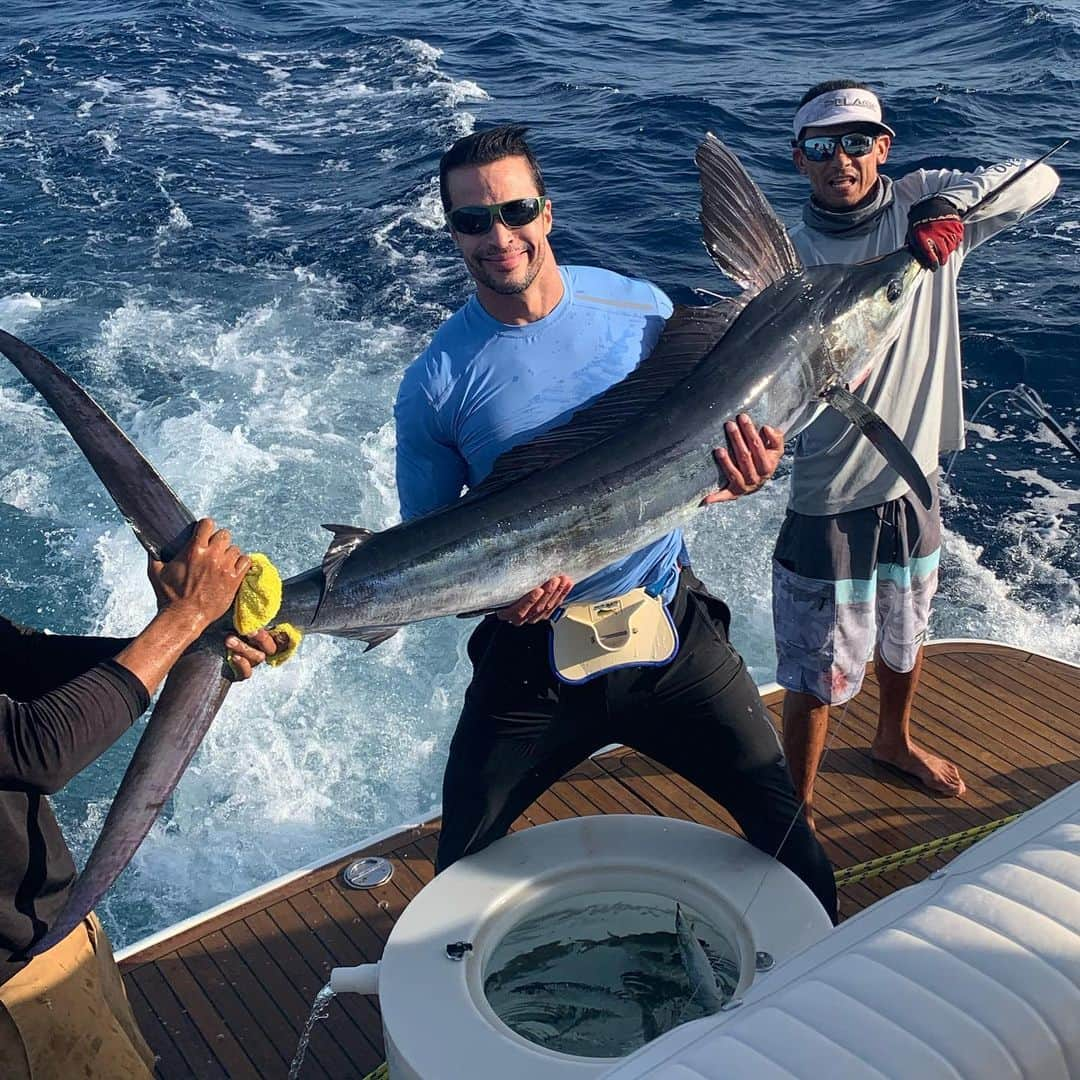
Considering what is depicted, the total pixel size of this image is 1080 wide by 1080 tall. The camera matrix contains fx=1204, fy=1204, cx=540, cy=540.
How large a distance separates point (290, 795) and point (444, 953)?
2.73 metres

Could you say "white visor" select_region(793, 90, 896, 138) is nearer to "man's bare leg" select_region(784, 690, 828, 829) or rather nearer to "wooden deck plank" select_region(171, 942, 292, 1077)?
"man's bare leg" select_region(784, 690, 828, 829)

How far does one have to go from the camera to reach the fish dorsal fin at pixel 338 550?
230 centimetres

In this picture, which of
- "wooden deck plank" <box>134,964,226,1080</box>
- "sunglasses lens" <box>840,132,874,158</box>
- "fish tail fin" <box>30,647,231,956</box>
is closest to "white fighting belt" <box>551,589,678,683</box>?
"fish tail fin" <box>30,647,231,956</box>

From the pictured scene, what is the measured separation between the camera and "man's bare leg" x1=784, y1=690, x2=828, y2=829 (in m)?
3.16

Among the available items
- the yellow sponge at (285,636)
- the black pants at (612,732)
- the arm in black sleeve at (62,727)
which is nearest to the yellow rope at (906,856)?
the black pants at (612,732)

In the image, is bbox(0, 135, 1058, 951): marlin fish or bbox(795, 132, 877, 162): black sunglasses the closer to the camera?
bbox(0, 135, 1058, 951): marlin fish

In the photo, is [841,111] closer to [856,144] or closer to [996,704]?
[856,144]

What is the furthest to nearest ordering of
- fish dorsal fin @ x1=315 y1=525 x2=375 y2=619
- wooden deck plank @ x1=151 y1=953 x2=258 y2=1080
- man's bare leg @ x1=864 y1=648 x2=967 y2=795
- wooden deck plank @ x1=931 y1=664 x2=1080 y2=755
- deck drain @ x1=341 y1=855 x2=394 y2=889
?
wooden deck plank @ x1=931 y1=664 x2=1080 y2=755 → man's bare leg @ x1=864 y1=648 x2=967 y2=795 → deck drain @ x1=341 y1=855 x2=394 y2=889 → wooden deck plank @ x1=151 y1=953 x2=258 y2=1080 → fish dorsal fin @ x1=315 y1=525 x2=375 y2=619

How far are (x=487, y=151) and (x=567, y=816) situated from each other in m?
2.04

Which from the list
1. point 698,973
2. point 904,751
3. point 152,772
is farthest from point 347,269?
point 698,973

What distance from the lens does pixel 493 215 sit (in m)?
2.33

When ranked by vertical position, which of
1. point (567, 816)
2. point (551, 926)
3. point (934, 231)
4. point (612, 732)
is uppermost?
point (934, 231)

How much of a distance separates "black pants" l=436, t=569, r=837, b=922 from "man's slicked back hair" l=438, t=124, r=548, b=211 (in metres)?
0.93

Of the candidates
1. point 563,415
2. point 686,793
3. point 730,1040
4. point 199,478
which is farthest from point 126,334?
point 730,1040
